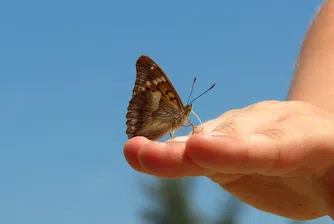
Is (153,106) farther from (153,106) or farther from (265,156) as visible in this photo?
(265,156)

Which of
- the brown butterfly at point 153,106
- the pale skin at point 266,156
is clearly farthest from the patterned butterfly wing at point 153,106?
the pale skin at point 266,156

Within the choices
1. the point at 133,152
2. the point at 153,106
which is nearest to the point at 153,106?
the point at 153,106

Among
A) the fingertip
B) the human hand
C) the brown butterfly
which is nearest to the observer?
the human hand

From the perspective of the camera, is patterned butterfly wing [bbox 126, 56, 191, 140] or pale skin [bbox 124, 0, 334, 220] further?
patterned butterfly wing [bbox 126, 56, 191, 140]

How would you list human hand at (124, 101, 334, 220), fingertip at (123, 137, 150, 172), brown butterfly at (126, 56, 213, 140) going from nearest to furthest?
human hand at (124, 101, 334, 220), fingertip at (123, 137, 150, 172), brown butterfly at (126, 56, 213, 140)

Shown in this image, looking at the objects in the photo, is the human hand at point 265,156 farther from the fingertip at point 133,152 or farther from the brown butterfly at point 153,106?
the brown butterfly at point 153,106

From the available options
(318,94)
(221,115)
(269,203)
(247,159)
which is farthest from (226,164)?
(318,94)

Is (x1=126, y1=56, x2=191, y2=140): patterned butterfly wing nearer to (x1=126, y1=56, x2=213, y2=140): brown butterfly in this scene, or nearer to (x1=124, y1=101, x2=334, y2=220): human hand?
(x1=126, y1=56, x2=213, y2=140): brown butterfly

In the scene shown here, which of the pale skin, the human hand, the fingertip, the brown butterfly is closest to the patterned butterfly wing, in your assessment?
the brown butterfly
